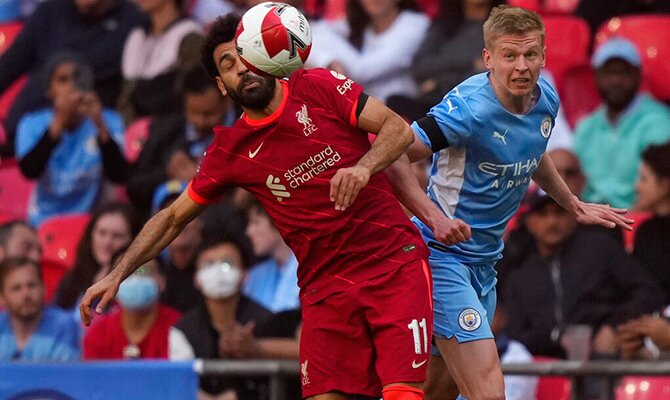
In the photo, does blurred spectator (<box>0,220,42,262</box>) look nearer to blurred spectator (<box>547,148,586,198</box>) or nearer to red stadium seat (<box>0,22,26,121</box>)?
red stadium seat (<box>0,22,26,121</box>)

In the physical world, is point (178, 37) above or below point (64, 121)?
above

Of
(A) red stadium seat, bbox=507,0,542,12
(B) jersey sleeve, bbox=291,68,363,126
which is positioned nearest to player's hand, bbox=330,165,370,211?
(B) jersey sleeve, bbox=291,68,363,126

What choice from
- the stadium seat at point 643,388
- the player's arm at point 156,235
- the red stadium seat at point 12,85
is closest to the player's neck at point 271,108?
the player's arm at point 156,235

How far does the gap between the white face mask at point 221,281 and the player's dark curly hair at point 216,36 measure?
288cm

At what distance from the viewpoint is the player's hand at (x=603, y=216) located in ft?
22.0

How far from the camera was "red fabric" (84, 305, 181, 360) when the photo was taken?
30.1ft

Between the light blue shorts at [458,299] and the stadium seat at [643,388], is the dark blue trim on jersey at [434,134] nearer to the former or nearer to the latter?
the light blue shorts at [458,299]

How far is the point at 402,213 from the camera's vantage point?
633 centimetres

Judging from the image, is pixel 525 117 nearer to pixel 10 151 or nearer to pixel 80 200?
pixel 80 200

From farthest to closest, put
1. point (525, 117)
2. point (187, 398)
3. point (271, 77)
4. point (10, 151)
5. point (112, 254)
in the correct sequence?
1. point (10, 151)
2. point (112, 254)
3. point (187, 398)
4. point (525, 117)
5. point (271, 77)

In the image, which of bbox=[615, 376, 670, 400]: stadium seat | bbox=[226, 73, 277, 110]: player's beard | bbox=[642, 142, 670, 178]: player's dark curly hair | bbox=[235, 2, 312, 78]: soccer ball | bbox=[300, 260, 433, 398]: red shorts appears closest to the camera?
bbox=[235, 2, 312, 78]: soccer ball

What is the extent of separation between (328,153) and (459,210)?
0.83m

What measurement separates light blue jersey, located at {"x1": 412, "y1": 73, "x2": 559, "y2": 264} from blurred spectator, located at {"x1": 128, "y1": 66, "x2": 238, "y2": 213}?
418cm

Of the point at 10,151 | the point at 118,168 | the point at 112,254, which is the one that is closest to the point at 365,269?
the point at 112,254
